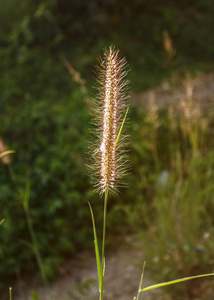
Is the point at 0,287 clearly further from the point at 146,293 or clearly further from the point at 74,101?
the point at 74,101

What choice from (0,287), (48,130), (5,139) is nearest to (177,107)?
(48,130)

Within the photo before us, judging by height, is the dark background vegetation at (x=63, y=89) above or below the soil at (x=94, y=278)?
above

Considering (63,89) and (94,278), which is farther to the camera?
(63,89)

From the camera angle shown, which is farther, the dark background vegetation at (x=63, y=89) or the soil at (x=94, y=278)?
the dark background vegetation at (x=63, y=89)

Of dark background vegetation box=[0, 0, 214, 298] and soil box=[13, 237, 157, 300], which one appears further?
dark background vegetation box=[0, 0, 214, 298]

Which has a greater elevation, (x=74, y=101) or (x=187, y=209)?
(x=74, y=101)

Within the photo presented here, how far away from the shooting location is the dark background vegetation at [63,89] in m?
3.52

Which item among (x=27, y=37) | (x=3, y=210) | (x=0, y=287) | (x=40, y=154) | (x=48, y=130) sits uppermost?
(x=27, y=37)

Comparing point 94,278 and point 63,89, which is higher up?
point 63,89

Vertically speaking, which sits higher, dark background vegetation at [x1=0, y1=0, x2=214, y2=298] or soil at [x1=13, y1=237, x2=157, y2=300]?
dark background vegetation at [x1=0, y1=0, x2=214, y2=298]

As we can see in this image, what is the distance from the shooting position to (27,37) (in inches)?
277

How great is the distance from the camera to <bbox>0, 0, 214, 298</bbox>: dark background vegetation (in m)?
3.52

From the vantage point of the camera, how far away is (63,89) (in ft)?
20.8

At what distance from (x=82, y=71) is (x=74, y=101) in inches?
59.5
